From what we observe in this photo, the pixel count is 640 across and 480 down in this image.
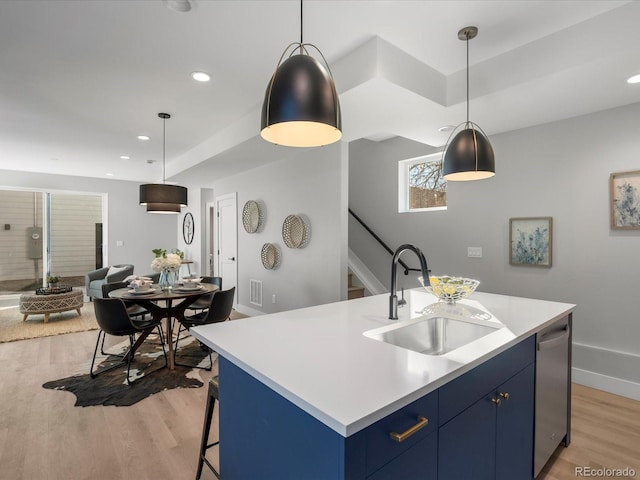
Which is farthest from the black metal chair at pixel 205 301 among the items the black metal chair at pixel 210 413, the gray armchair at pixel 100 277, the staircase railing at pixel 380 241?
the black metal chair at pixel 210 413

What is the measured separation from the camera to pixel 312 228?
4.46m

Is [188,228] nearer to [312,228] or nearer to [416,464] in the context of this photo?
[312,228]

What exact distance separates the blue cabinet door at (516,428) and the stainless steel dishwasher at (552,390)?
8 cm

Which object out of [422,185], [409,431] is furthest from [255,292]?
[409,431]

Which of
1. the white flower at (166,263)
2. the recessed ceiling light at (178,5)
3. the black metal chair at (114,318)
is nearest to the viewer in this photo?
the recessed ceiling light at (178,5)

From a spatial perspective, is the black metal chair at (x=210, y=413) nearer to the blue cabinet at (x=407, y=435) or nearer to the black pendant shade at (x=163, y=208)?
the blue cabinet at (x=407, y=435)

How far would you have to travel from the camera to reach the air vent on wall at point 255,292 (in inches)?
216

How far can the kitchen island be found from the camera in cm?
92

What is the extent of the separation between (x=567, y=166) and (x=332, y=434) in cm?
342

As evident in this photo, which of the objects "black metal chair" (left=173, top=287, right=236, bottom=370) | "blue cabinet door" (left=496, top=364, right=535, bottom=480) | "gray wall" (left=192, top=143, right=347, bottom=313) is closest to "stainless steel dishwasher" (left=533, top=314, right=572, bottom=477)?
"blue cabinet door" (left=496, top=364, right=535, bottom=480)

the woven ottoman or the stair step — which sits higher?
the stair step

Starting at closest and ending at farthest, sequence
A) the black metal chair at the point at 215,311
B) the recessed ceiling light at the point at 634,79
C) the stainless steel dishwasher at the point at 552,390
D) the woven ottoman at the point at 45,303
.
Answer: the stainless steel dishwasher at the point at 552,390 → the recessed ceiling light at the point at 634,79 → the black metal chair at the point at 215,311 → the woven ottoman at the point at 45,303

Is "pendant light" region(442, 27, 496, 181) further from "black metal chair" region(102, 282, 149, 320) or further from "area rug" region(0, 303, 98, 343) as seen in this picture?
"area rug" region(0, 303, 98, 343)

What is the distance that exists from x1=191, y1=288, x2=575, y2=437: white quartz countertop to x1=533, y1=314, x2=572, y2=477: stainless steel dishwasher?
0.11 metres
